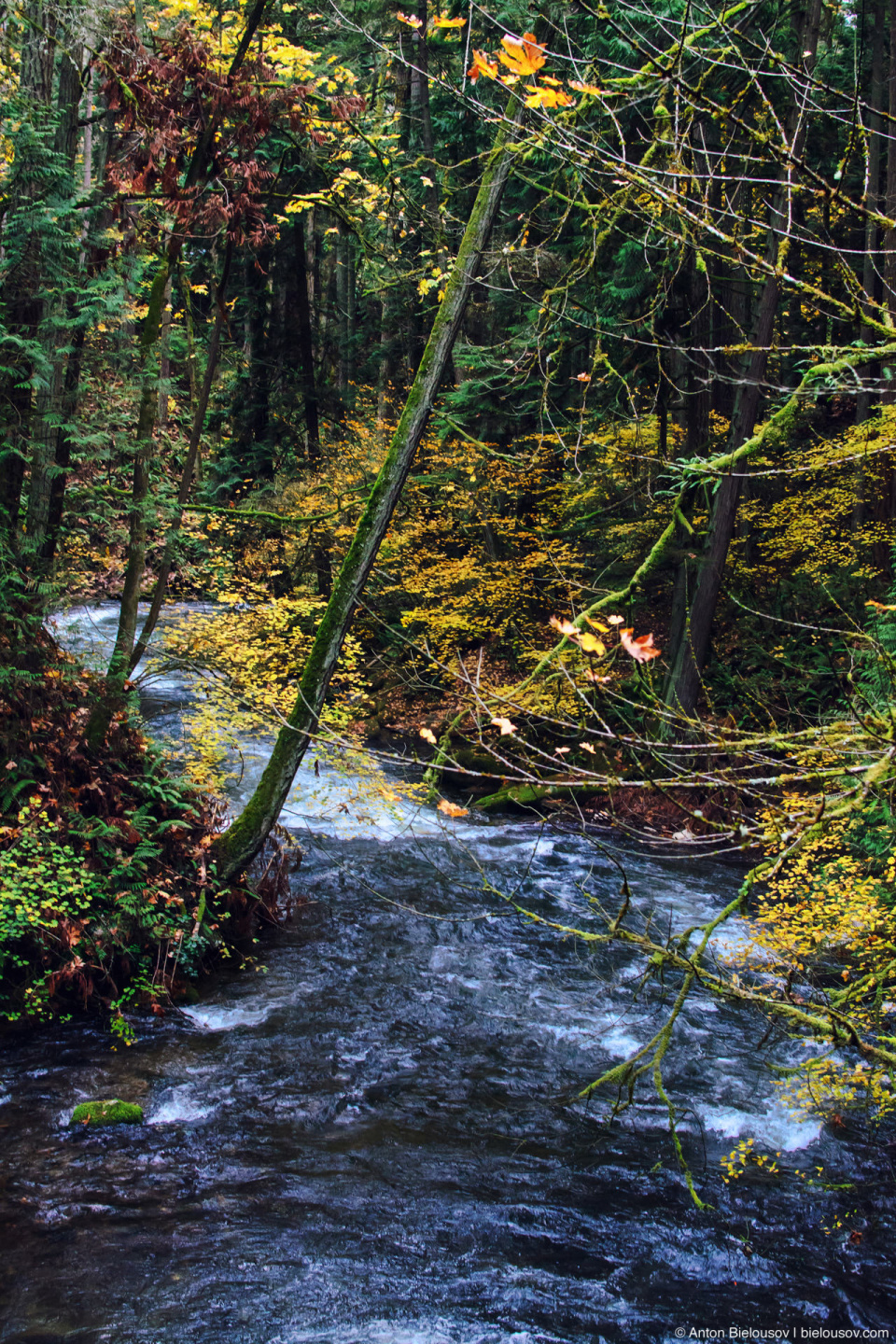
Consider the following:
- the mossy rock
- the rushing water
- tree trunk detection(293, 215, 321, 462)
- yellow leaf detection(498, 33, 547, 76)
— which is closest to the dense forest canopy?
yellow leaf detection(498, 33, 547, 76)

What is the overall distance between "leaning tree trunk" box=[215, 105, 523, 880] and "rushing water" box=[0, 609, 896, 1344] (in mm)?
1166

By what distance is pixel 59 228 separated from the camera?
6.69m

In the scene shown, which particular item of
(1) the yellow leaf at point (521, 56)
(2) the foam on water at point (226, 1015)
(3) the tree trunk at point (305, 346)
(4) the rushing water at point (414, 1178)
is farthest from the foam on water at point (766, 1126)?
(3) the tree trunk at point (305, 346)

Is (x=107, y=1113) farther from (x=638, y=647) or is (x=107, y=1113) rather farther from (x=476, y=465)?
(x=476, y=465)

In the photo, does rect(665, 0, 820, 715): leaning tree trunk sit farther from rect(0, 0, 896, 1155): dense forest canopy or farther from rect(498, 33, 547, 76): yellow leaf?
rect(498, 33, 547, 76): yellow leaf

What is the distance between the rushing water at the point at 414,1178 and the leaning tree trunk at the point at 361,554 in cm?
117

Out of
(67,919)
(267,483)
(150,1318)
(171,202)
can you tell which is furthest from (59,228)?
(267,483)

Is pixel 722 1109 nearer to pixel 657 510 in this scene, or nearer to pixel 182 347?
pixel 657 510

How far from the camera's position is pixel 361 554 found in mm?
7176

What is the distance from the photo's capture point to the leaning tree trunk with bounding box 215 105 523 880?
6.71 meters

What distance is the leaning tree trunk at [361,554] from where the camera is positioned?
6.71 metres

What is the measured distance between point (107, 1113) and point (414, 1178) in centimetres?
191

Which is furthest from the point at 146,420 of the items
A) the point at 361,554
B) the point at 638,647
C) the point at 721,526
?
the point at 721,526

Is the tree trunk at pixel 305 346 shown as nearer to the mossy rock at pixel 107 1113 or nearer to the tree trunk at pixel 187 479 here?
the tree trunk at pixel 187 479
